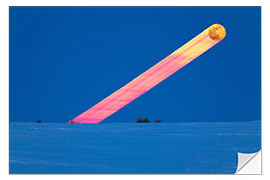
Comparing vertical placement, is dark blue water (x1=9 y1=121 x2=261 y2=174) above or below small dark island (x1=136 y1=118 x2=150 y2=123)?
below

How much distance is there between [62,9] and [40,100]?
1061 millimetres

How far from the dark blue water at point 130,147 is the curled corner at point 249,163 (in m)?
0.06

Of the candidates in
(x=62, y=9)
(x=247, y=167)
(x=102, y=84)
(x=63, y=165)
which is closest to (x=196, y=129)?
(x=247, y=167)

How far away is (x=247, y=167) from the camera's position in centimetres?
369

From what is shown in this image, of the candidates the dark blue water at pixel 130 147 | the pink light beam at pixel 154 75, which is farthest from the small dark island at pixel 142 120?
the pink light beam at pixel 154 75

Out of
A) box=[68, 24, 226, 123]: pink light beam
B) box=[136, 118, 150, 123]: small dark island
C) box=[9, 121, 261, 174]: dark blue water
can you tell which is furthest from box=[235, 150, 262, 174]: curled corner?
box=[68, 24, 226, 123]: pink light beam

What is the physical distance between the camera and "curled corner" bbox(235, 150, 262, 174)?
→ 366 cm

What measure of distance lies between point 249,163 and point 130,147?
52.6 inches

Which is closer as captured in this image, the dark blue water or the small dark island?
the dark blue water

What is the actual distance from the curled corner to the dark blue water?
6 centimetres

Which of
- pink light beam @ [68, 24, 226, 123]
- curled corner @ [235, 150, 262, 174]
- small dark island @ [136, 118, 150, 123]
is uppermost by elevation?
pink light beam @ [68, 24, 226, 123]

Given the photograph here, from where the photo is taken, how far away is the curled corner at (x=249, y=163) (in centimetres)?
366

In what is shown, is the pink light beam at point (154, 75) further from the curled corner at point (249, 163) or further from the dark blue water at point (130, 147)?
the curled corner at point (249, 163)

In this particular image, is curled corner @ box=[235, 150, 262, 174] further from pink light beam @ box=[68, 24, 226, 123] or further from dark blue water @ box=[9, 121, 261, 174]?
pink light beam @ box=[68, 24, 226, 123]
